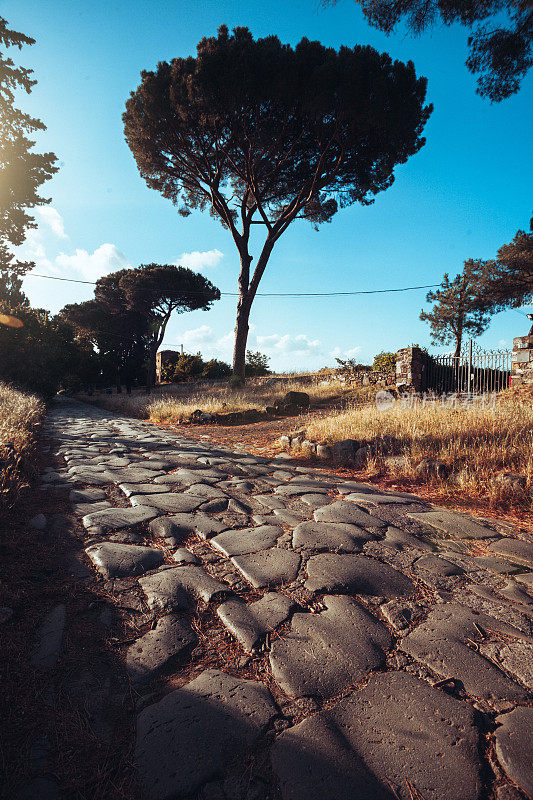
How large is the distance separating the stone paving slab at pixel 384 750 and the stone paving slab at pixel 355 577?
637mm

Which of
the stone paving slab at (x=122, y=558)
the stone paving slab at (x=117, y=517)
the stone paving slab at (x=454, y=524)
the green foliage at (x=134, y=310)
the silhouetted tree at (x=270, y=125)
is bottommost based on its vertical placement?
the stone paving slab at (x=454, y=524)

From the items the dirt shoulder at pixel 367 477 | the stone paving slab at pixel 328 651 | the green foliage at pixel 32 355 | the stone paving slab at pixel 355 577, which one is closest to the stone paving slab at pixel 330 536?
the stone paving slab at pixel 355 577

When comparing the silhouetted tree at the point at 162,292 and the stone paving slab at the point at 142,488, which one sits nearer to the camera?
the stone paving slab at the point at 142,488

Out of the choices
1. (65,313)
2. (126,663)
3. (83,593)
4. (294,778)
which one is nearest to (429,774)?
(294,778)

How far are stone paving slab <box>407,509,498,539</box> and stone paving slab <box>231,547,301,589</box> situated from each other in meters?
1.31

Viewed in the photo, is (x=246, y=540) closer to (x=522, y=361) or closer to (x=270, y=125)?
(x=522, y=361)

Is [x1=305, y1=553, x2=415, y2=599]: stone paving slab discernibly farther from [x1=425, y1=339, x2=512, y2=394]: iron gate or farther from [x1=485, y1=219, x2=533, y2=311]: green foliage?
[x1=485, y1=219, x2=533, y2=311]: green foliage

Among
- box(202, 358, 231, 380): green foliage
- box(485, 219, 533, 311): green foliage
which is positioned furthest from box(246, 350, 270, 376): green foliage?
box(485, 219, 533, 311): green foliage

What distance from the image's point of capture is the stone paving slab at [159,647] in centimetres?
137

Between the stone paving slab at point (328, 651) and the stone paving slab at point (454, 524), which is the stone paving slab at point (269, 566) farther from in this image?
the stone paving slab at point (454, 524)

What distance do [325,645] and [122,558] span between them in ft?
4.21

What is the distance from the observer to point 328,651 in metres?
1.47

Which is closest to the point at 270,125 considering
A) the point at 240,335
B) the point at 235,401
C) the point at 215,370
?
the point at 240,335

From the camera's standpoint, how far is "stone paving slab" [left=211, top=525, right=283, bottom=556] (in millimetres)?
2340
